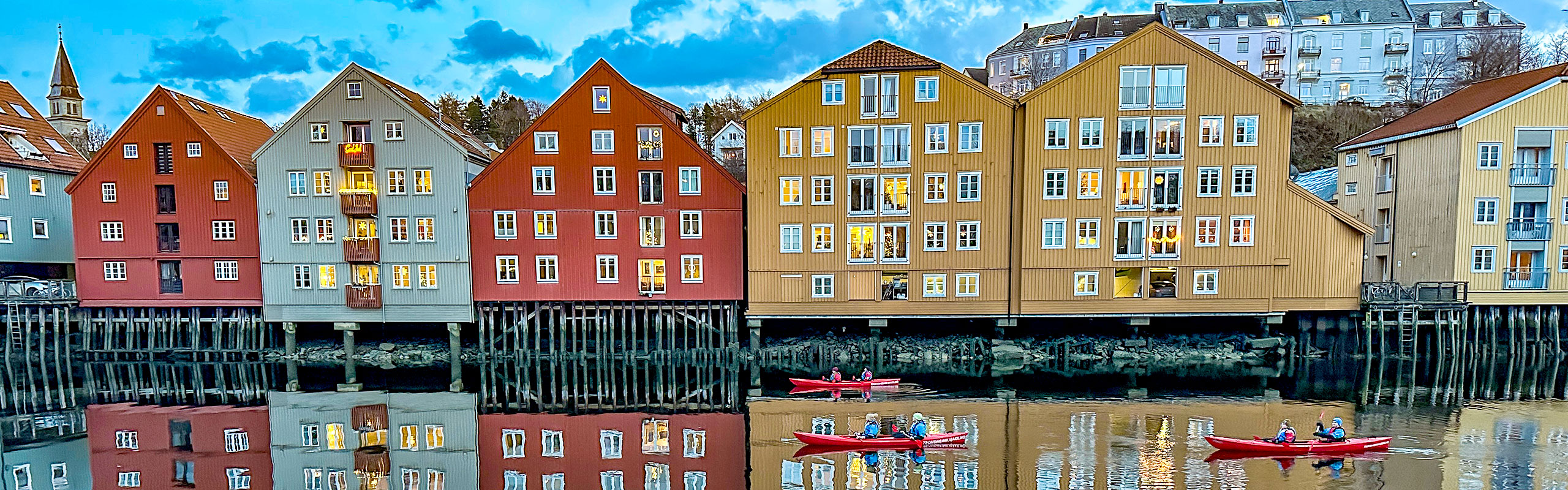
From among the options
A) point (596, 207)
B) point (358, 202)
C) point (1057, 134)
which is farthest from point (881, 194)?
point (358, 202)

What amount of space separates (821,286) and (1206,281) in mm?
17045

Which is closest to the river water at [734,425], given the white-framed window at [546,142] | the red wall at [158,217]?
the red wall at [158,217]

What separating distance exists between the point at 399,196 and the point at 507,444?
17.3m

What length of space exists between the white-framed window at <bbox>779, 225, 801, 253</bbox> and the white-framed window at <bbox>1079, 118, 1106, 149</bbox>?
503 inches

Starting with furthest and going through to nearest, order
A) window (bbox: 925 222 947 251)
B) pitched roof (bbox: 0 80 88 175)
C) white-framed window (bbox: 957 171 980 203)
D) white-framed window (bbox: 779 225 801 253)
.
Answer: pitched roof (bbox: 0 80 88 175) < white-framed window (bbox: 779 225 801 253) < window (bbox: 925 222 947 251) < white-framed window (bbox: 957 171 980 203)

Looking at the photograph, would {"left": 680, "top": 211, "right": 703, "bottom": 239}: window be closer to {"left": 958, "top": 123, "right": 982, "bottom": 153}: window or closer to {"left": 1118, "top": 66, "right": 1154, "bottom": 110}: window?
{"left": 958, "top": 123, "right": 982, "bottom": 153}: window

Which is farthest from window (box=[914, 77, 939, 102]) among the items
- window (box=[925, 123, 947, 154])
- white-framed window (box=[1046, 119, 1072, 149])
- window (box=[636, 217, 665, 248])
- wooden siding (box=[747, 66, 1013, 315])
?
window (box=[636, 217, 665, 248])

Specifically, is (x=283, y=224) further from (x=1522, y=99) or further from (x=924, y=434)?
(x=1522, y=99)

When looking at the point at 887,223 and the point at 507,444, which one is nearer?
the point at 507,444

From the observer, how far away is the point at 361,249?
3719cm

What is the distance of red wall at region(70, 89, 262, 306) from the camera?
125ft

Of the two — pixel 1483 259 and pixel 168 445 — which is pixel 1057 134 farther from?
pixel 168 445

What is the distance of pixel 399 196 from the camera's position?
37.1 m

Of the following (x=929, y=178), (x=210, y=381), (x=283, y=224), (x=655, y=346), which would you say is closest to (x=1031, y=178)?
(x=929, y=178)
